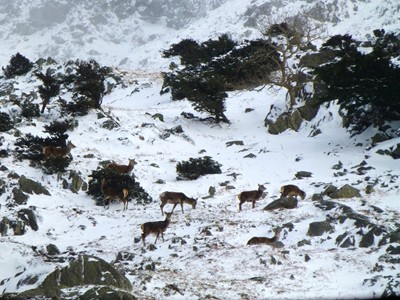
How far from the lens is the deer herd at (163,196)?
11008 millimetres

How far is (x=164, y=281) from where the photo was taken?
8.43 m

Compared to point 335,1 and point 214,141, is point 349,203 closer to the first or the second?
point 214,141

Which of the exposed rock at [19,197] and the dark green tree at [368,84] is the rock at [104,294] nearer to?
the exposed rock at [19,197]

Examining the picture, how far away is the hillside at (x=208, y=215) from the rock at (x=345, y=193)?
56 millimetres

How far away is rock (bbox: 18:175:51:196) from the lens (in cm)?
1415

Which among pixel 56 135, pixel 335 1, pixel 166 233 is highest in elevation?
pixel 335 1

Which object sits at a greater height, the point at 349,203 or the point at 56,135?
the point at 56,135

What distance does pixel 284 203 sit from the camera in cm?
1300

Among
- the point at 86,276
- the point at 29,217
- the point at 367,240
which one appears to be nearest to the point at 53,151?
the point at 29,217

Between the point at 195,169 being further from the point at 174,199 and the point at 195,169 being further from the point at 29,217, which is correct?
the point at 29,217

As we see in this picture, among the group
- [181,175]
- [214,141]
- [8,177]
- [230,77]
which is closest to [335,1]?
[230,77]

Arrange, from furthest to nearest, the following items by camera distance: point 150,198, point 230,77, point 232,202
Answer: point 230,77 < point 150,198 < point 232,202

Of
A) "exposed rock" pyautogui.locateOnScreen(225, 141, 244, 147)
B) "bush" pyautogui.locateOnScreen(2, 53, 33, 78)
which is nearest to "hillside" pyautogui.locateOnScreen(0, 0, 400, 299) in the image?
"exposed rock" pyautogui.locateOnScreen(225, 141, 244, 147)

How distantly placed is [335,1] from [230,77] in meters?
62.6
